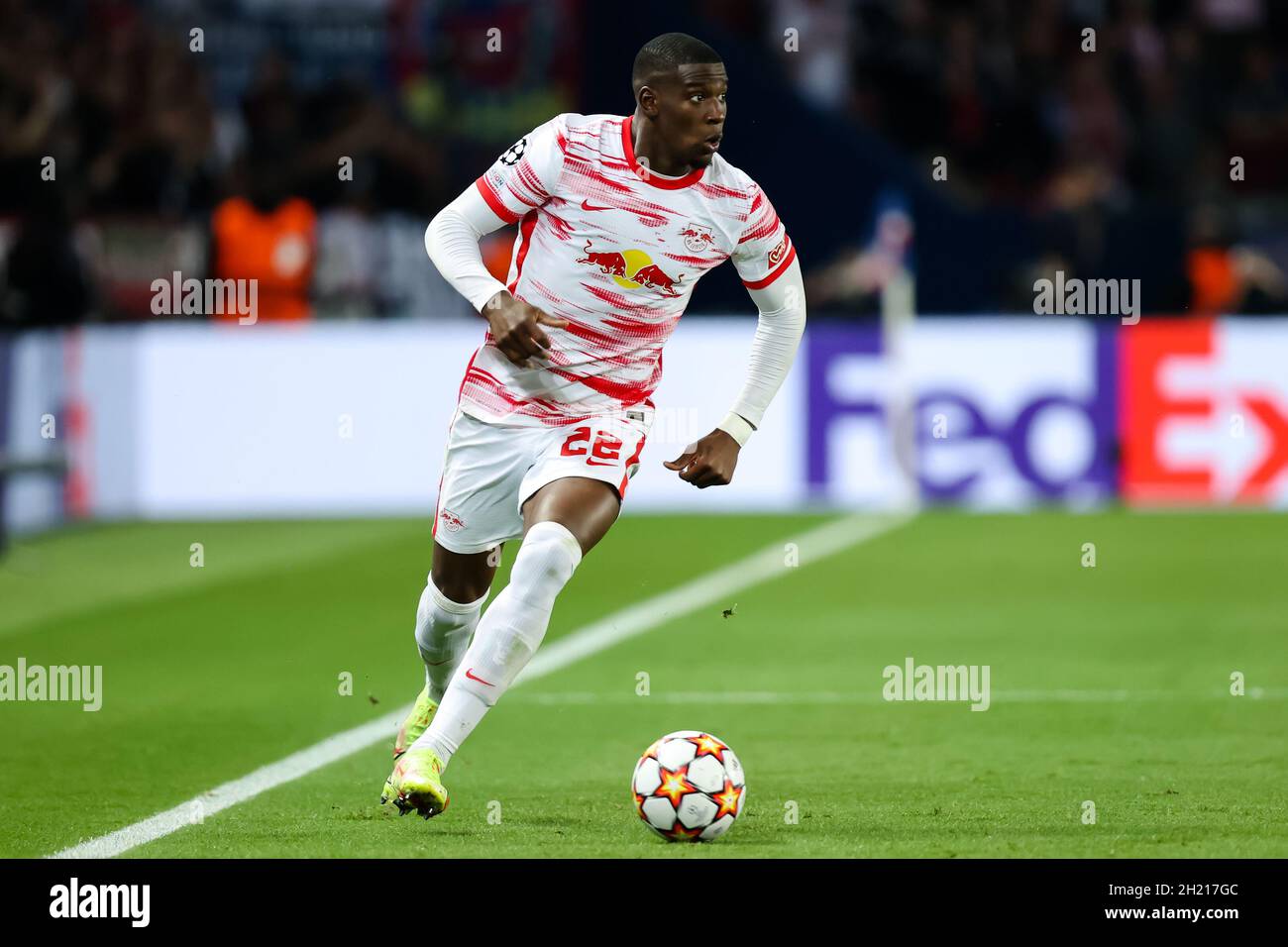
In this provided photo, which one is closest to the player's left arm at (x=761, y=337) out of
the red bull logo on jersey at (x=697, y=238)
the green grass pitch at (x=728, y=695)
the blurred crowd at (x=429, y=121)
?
the red bull logo on jersey at (x=697, y=238)

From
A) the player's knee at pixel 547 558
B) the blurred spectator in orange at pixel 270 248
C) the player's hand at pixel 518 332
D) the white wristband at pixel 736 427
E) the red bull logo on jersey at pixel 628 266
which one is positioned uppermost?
the blurred spectator in orange at pixel 270 248

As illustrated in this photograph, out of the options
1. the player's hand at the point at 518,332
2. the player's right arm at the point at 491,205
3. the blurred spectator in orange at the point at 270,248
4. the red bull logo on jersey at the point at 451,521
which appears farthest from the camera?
the blurred spectator in orange at the point at 270,248

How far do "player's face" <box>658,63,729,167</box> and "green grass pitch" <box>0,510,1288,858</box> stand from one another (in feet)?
6.57

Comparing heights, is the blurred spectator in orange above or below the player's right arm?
above

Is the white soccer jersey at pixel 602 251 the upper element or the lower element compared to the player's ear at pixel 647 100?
lower

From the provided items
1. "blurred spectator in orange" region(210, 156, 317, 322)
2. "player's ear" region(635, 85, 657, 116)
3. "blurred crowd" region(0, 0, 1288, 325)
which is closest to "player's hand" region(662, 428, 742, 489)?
"player's ear" region(635, 85, 657, 116)

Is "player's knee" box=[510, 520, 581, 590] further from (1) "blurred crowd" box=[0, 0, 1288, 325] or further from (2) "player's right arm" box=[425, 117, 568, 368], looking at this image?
(1) "blurred crowd" box=[0, 0, 1288, 325]

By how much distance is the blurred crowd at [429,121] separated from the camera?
18.8 m

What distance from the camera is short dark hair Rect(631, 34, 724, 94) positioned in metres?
6.85

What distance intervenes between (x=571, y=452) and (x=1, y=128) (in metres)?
13.0

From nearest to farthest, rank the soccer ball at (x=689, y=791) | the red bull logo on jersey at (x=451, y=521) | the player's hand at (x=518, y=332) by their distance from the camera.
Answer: the soccer ball at (x=689, y=791) → the player's hand at (x=518, y=332) → the red bull logo on jersey at (x=451, y=521)

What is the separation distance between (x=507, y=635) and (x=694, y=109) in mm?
1628

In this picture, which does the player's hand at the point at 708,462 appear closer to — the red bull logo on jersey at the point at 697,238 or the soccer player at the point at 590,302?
the soccer player at the point at 590,302

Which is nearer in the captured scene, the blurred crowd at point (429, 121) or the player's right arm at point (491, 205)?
the player's right arm at point (491, 205)
